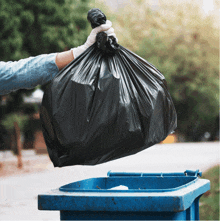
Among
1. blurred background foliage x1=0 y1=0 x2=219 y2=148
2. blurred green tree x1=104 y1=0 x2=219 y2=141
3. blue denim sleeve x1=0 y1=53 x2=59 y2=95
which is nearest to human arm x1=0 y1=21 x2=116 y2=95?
blue denim sleeve x1=0 y1=53 x2=59 y2=95

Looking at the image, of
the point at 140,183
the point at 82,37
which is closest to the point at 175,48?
the point at 82,37

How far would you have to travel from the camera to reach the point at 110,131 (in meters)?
2.31

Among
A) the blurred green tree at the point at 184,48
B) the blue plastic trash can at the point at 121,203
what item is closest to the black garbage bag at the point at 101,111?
the blue plastic trash can at the point at 121,203

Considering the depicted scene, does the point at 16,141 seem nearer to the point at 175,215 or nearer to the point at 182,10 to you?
the point at 175,215

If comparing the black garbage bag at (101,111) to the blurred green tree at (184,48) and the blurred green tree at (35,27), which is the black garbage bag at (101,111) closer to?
the blurred green tree at (35,27)

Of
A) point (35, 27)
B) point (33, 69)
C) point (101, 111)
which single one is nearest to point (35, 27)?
point (35, 27)

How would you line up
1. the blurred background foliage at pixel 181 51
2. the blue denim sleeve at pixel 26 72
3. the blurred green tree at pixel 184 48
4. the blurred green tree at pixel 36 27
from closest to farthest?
the blue denim sleeve at pixel 26 72, the blurred green tree at pixel 36 27, the blurred background foliage at pixel 181 51, the blurred green tree at pixel 184 48

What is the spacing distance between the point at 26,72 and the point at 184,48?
2309cm

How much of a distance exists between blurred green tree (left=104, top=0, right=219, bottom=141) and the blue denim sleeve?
836 inches

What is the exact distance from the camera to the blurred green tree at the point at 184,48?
81.7 feet

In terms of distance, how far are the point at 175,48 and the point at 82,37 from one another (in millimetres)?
14432

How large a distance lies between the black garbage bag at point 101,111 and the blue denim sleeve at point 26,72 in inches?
7.1

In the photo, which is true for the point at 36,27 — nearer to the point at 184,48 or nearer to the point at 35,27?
the point at 35,27

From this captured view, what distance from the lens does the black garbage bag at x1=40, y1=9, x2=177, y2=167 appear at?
7.58 ft
